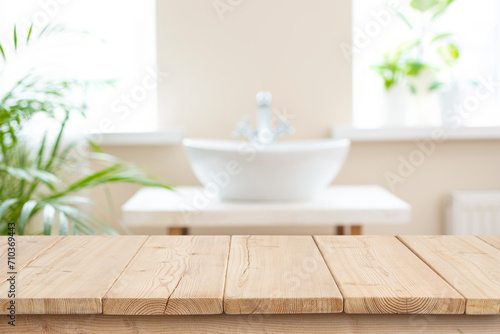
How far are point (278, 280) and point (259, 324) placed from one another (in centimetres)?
7

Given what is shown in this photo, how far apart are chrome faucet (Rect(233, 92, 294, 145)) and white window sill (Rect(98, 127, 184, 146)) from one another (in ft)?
0.99

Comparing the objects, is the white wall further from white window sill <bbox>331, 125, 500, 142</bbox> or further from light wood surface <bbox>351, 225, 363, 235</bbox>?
light wood surface <bbox>351, 225, 363, 235</bbox>

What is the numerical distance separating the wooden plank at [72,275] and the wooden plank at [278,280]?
162 mm

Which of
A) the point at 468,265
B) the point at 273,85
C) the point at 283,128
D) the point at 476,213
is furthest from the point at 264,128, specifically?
the point at 468,265

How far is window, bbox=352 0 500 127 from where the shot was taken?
264 centimetres

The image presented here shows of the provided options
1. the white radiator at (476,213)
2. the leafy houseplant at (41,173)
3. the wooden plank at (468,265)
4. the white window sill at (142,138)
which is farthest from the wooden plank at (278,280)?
the white radiator at (476,213)

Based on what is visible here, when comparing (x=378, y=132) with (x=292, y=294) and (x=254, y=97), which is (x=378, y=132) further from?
(x=292, y=294)

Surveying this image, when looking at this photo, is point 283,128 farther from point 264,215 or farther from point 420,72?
point 420,72

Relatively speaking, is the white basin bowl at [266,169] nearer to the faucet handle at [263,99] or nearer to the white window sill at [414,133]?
the faucet handle at [263,99]

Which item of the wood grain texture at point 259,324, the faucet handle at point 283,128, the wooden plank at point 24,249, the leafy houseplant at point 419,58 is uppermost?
the leafy houseplant at point 419,58

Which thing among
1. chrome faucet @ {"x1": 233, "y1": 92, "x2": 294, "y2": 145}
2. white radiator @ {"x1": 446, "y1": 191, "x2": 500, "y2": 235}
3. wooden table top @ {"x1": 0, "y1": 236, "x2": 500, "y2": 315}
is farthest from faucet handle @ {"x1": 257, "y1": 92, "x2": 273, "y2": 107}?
wooden table top @ {"x1": 0, "y1": 236, "x2": 500, "y2": 315}

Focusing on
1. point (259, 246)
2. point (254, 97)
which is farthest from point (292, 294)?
point (254, 97)

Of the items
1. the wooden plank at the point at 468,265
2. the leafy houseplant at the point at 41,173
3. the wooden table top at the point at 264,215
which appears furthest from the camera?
the wooden table top at the point at 264,215

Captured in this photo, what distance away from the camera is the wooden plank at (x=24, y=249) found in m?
0.91
